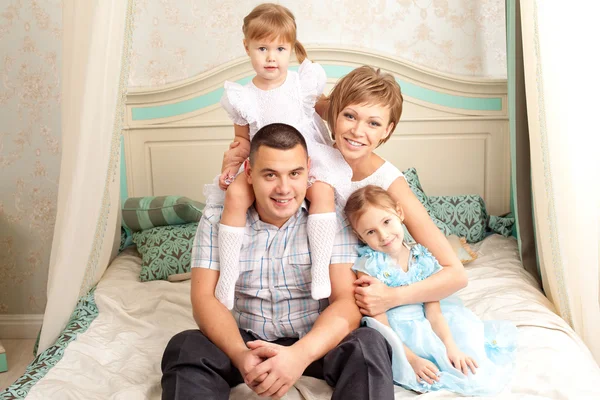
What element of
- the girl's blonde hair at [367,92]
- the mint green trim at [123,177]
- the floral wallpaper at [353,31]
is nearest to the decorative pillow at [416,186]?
the floral wallpaper at [353,31]

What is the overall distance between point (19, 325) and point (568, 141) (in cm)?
300

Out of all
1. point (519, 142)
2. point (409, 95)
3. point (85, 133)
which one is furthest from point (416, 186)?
point (85, 133)

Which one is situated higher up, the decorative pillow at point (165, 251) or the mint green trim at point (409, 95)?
the mint green trim at point (409, 95)

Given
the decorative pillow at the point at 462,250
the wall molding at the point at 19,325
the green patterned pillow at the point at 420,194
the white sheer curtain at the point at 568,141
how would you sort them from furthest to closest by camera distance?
the wall molding at the point at 19,325 < the green patterned pillow at the point at 420,194 < the decorative pillow at the point at 462,250 < the white sheer curtain at the point at 568,141

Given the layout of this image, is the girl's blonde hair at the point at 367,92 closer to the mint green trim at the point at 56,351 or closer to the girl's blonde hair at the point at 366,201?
the girl's blonde hair at the point at 366,201

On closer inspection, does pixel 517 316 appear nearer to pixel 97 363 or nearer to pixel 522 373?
pixel 522 373

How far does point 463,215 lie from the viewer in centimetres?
322

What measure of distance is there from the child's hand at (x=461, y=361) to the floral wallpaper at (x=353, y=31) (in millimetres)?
1985

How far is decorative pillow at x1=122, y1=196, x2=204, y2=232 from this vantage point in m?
3.12

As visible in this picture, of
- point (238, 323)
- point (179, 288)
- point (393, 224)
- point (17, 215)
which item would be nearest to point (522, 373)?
point (393, 224)

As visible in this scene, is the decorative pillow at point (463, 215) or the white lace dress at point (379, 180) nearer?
the white lace dress at point (379, 180)

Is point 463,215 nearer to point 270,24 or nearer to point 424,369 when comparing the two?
point 424,369

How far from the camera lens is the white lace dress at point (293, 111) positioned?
2.06m

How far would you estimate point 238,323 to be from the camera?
2070mm
